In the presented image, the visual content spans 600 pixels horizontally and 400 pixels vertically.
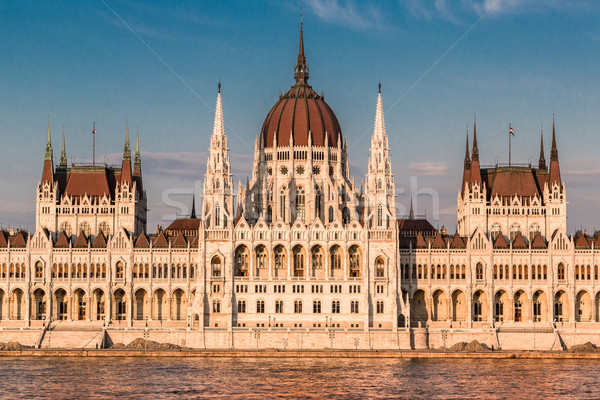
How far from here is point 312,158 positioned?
199 metres

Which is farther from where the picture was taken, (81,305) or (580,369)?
(81,305)

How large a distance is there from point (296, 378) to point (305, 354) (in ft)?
73.1

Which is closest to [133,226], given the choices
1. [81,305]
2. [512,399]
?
[81,305]

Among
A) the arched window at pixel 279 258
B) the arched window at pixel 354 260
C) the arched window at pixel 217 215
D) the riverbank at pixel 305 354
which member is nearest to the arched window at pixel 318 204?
the arched window at pixel 354 260

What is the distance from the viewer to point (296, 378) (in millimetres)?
A: 152375

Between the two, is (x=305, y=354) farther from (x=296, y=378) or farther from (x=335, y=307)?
(x=296, y=378)

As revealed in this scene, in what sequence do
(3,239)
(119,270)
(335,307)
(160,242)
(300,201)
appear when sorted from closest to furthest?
(335,307), (119,270), (160,242), (3,239), (300,201)

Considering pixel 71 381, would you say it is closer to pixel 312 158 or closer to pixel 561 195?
pixel 312 158

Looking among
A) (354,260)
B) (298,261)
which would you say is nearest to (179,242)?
(298,261)

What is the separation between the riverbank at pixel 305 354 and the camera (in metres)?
174

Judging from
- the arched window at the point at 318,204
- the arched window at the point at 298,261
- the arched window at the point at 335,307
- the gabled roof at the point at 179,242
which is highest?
the arched window at the point at 318,204

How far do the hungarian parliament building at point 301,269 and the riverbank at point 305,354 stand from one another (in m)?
8.02

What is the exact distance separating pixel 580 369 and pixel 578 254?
32734 mm

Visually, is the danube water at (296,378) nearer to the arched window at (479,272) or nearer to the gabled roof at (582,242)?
the arched window at (479,272)
